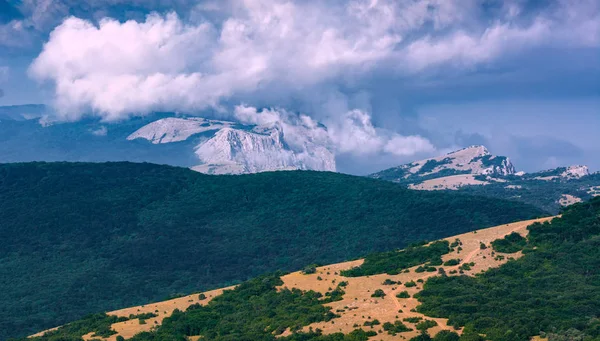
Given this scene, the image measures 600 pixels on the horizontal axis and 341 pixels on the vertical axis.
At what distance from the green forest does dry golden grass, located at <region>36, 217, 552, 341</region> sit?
11.3 feet

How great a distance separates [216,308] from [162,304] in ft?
55.7

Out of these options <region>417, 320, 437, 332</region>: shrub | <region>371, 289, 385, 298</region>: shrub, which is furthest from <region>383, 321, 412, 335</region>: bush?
<region>371, 289, 385, 298</region>: shrub

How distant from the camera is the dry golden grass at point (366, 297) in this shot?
106 metres

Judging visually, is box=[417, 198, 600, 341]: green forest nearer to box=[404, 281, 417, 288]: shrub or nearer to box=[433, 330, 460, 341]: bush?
box=[404, 281, 417, 288]: shrub

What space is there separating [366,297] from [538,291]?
84.1 ft

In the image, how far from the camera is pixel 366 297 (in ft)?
392


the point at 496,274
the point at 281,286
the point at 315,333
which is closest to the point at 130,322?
the point at 281,286

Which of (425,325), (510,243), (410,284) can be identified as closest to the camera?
(425,325)

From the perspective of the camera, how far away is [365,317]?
107 metres

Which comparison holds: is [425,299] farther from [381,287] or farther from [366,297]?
[381,287]

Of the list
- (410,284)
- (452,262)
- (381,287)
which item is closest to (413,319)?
(410,284)

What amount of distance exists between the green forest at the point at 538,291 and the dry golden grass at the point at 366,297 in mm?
3458

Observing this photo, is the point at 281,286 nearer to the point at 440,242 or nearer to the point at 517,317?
the point at 440,242


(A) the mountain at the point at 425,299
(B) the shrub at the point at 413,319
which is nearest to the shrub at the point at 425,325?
(A) the mountain at the point at 425,299
